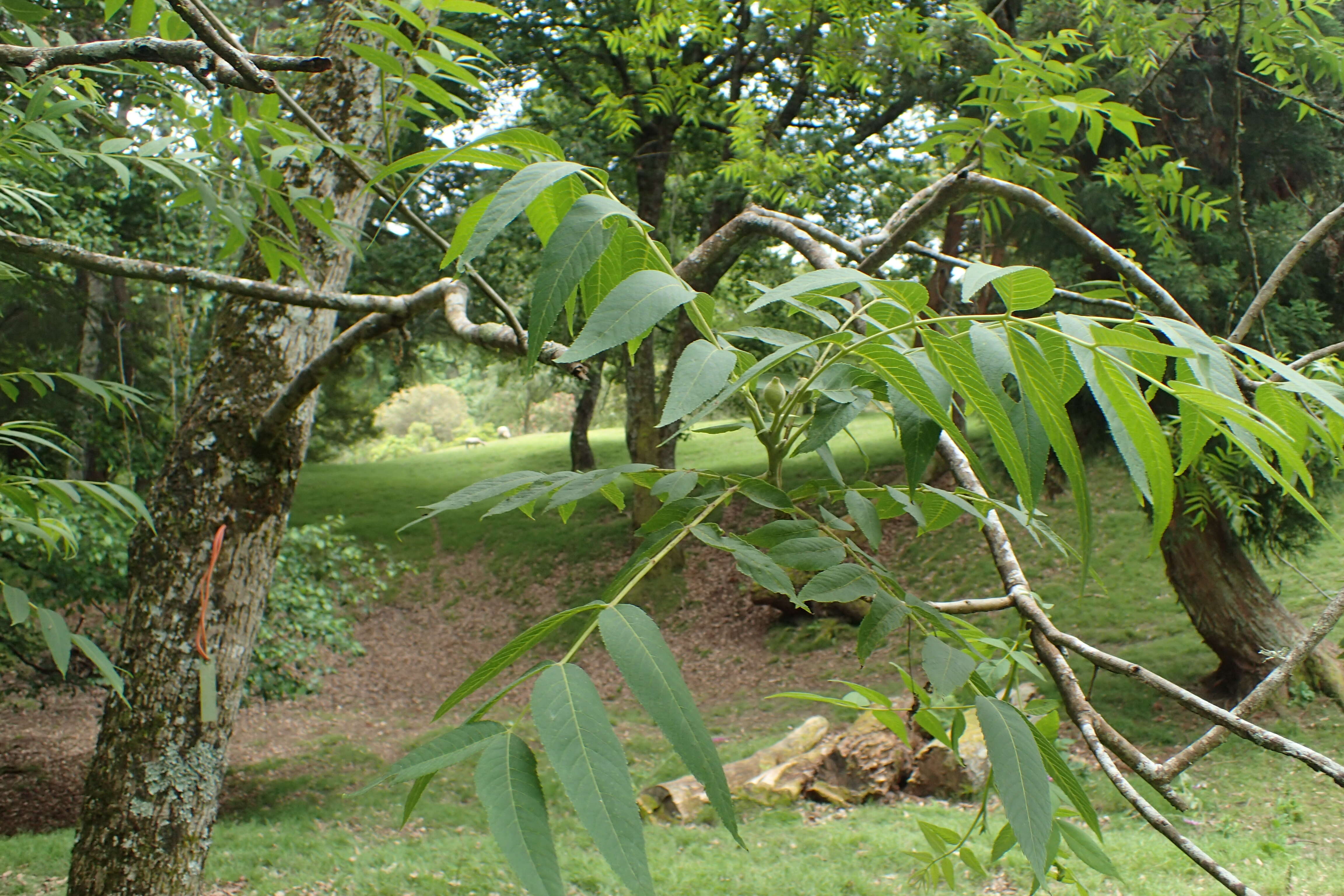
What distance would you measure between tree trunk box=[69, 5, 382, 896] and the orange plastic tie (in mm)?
23

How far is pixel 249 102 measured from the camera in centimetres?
798

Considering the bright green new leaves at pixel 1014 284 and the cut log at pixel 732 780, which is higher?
the bright green new leaves at pixel 1014 284

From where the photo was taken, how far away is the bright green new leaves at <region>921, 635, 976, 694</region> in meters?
0.77

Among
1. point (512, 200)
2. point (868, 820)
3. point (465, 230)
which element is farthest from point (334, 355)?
point (868, 820)

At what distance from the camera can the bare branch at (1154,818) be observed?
0.73 m

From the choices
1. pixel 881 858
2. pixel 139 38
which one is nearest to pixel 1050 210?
pixel 139 38

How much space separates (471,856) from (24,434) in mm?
5998

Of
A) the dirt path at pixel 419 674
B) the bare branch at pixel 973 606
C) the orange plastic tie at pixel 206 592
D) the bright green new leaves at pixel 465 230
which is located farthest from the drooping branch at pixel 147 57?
the dirt path at pixel 419 674

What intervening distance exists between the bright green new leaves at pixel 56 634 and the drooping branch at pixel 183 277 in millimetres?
707

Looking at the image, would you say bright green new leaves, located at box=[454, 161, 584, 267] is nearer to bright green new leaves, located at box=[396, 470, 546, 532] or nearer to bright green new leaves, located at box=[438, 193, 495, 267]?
bright green new leaves, located at box=[438, 193, 495, 267]

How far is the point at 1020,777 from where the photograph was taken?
0.68 meters

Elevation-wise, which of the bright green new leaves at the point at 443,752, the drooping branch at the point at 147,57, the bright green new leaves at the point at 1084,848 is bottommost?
the bright green new leaves at the point at 1084,848

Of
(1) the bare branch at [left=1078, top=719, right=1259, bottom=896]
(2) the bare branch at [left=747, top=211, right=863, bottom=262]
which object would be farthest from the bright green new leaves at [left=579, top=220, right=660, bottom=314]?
(2) the bare branch at [left=747, top=211, right=863, bottom=262]

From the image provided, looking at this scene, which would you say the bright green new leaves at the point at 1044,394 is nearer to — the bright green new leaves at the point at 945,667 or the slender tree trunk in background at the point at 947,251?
the bright green new leaves at the point at 945,667
